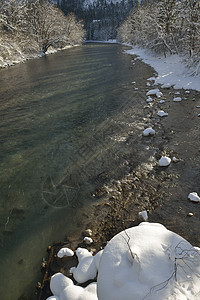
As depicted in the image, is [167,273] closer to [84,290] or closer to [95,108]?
[84,290]

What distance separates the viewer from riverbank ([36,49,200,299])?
371cm

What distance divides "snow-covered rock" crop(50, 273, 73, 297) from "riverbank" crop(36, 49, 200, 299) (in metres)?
Answer: 0.18

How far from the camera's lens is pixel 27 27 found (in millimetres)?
36656

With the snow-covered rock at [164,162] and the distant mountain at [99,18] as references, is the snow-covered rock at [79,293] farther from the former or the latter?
the distant mountain at [99,18]

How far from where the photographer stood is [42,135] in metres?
7.76

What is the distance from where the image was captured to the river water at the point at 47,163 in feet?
12.1

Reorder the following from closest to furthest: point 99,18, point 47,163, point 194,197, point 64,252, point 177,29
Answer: point 64,252 → point 194,197 → point 47,163 → point 177,29 → point 99,18

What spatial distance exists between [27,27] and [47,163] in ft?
135

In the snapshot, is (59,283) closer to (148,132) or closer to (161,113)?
(148,132)

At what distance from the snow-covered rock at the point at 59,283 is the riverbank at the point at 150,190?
18 cm

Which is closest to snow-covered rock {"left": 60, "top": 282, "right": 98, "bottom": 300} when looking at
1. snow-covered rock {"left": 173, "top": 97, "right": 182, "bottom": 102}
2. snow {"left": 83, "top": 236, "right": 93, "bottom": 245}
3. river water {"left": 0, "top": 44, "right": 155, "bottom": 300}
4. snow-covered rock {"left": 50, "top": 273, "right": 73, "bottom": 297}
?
snow-covered rock {"left": 50, "top": 273, "right": 73, "bottom": 297}

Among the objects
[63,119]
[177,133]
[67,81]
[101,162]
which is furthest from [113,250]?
[67,81]

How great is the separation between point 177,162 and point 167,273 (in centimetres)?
428

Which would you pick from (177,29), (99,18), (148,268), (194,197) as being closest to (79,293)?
(148,268)
